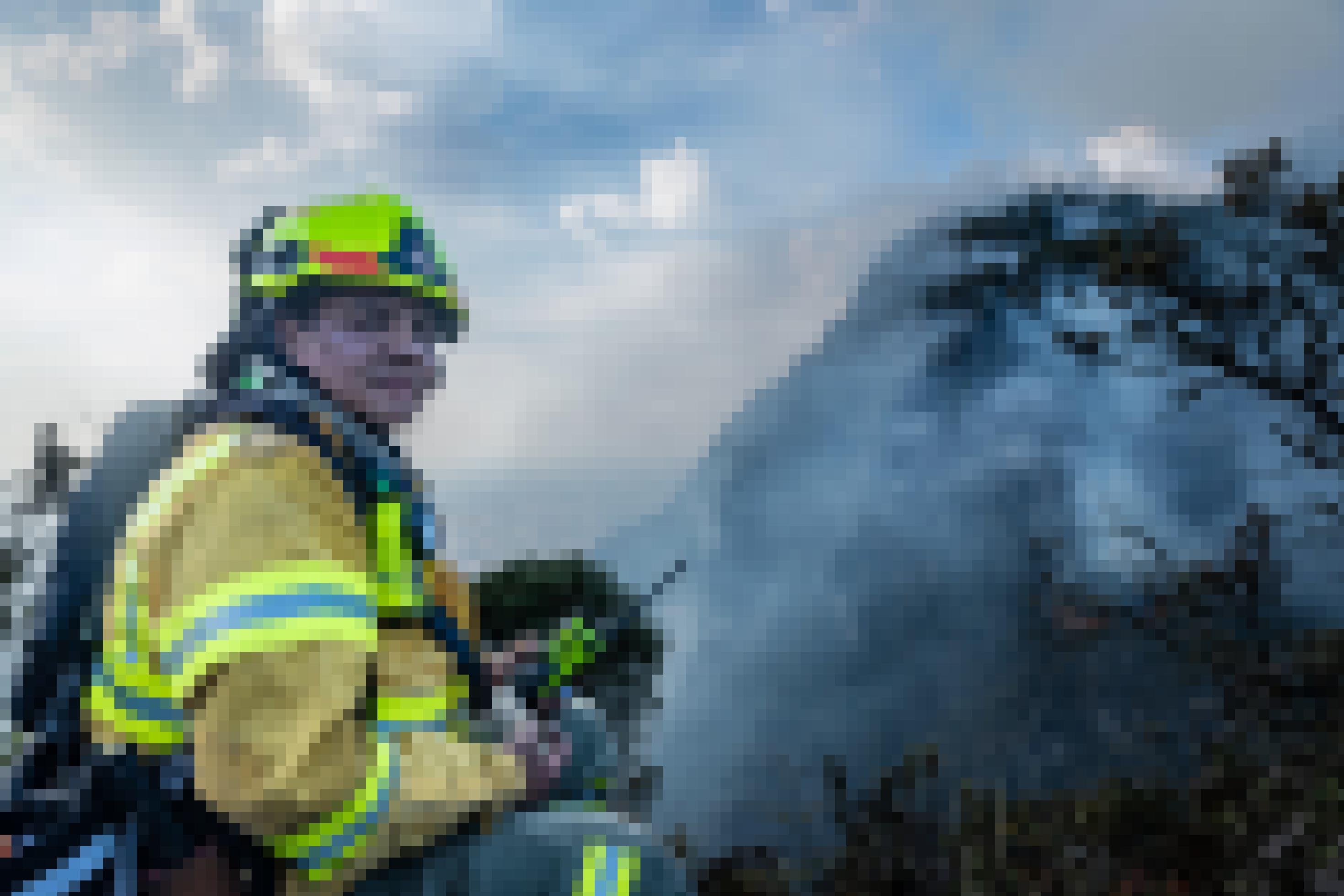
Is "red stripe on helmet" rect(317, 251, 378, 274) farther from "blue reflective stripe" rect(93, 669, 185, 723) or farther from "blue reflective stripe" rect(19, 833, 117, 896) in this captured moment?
"blue reflective stripe" rect(19, 833, 117, 896)

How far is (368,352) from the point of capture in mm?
1727

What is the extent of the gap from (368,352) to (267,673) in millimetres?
711

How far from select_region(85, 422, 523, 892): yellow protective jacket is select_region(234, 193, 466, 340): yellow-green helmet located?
442 millimetres

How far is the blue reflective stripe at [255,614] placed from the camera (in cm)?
123

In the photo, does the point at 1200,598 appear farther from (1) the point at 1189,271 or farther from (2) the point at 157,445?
(2) the point at 157,445

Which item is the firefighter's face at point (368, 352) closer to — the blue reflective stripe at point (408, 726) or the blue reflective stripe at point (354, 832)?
the blue reflective stripe at point (408, 726)

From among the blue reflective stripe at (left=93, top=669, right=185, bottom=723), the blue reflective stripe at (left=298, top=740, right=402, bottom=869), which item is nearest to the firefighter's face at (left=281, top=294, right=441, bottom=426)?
the blue reflective stripe at (left=93, top=669, right=185, bottom=723)

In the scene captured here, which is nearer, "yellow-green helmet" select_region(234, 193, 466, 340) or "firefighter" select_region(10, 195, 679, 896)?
"firefighter" select_region(10, 195, 679, 896)

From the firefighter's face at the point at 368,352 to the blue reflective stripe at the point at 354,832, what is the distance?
0.74 meters

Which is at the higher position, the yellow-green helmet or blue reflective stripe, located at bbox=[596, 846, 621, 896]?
the yellow-green helmet

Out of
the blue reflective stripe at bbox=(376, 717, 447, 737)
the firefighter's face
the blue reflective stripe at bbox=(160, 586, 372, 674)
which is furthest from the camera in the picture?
the firefighter's face

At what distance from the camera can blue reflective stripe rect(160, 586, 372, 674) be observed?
123 centimetres

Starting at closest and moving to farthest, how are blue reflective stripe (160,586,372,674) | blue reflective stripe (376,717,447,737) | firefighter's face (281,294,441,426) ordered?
blue reflective stripe (160,586,372,674), blue reflective stripe (376,717,447,737), firefighter's face (281,294,441,426)

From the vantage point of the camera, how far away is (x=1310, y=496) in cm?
583
